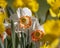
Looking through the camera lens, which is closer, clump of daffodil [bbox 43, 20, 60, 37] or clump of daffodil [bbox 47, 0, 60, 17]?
clump of daffodil [bbox 43, 20, 60, 37]

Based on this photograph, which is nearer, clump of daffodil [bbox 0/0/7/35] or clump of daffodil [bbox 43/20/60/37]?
clump of daffodil [bbox 43/20/60/37]

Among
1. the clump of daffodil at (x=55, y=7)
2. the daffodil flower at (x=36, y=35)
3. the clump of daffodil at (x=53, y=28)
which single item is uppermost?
the clump of daffodil at (x=55, y=7)

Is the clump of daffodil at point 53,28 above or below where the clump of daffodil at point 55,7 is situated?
below

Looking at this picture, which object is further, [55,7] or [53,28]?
[55,7]

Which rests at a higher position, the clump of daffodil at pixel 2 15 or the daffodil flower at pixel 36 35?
the clump of daffodil at pixel 2 15

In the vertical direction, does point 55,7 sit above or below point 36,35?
above

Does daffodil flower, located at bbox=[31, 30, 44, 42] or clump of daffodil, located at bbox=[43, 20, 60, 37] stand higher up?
clump of daffodil, located at bbox=[43, 20, 60, 37]

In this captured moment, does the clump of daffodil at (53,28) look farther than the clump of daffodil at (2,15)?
No

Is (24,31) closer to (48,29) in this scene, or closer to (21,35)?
(21,35)

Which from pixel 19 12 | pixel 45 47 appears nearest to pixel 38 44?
pixel 45 47

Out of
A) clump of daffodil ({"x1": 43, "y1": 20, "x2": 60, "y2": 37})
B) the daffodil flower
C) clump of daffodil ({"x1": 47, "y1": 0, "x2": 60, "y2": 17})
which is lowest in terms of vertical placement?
the daffodil flower

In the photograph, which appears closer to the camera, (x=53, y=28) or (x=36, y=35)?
(x=53, y=28)
